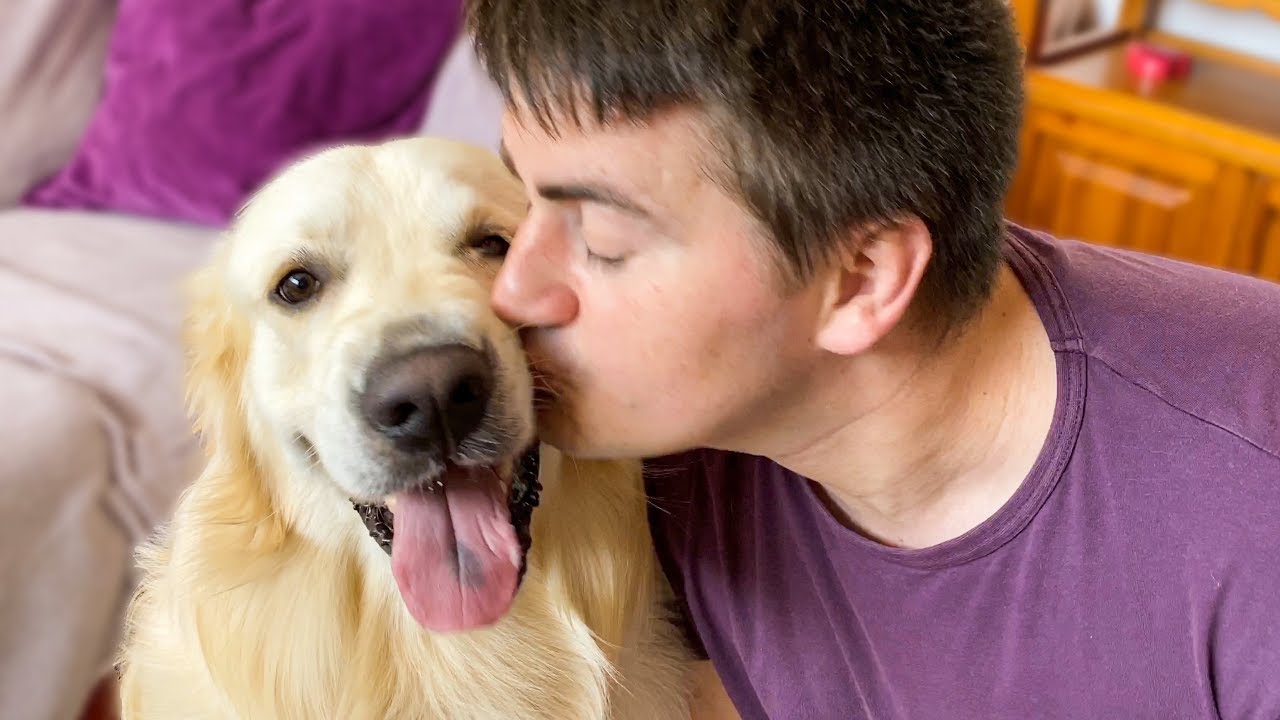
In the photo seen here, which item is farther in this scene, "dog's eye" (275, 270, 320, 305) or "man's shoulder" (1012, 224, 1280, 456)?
"dog's eye" (275, 270, 320, 305)

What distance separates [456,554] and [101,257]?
5.48 ft

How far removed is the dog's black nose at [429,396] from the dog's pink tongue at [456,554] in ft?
0.29

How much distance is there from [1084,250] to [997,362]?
0.55 feet

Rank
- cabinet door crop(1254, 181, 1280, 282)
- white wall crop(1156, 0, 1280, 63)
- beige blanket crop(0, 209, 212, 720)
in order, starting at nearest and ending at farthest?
beige blanket crop(0, 209, 212, 720)
cabinet door crop(1254, 181, 1280, 282)
white wall crop(1156, 0, 1280, 63)

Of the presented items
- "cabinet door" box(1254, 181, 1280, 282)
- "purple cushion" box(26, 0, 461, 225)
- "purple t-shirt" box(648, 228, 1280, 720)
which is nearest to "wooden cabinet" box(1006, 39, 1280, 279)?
"cabinet door" box(1254, 181, 1280, 282)

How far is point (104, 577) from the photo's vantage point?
1936mm

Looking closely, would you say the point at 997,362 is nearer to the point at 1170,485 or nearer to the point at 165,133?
the point at 1170,485

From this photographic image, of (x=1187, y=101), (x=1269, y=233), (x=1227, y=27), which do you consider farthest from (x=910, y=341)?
(x=1227, y=27)

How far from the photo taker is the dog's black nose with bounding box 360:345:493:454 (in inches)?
39.3

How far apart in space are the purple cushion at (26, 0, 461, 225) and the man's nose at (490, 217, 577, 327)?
4.95 feet

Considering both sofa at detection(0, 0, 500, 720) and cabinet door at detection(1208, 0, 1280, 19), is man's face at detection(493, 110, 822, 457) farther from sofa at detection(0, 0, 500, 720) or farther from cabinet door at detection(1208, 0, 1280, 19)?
cabinet door at detection(1208, 0, 1280, 19)

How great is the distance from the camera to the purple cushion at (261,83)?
240cm

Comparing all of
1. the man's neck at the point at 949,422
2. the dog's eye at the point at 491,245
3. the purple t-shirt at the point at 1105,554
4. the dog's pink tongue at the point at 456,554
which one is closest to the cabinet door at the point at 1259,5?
the purple t-shirt at the point at 1105,554

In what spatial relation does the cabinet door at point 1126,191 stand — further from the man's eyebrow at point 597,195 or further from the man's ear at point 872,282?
the man's eyebrow at point 597,195
